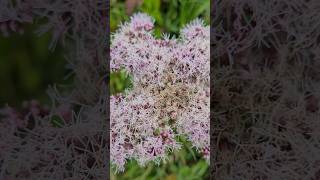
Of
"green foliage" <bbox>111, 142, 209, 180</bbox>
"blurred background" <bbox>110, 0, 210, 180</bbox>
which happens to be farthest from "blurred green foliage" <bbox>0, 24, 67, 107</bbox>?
"green foliage" <bbox>111, 142, 209, 180</bbox>

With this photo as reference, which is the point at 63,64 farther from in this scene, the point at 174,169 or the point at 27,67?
the point at 174,169

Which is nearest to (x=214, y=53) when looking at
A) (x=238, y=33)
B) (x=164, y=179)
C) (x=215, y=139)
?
(x=238, y=33)

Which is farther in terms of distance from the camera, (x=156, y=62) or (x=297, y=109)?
(x=297, y=109)

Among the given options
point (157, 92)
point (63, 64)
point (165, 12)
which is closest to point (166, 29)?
point (165, 12)

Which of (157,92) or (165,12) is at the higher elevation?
(165,12)

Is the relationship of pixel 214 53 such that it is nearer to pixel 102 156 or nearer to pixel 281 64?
pixel 281 64

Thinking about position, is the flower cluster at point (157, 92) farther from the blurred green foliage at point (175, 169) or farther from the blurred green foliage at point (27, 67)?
the blurred green foliage at point (27, 67)

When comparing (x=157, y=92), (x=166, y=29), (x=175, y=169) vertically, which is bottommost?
(x=175, y=169)
